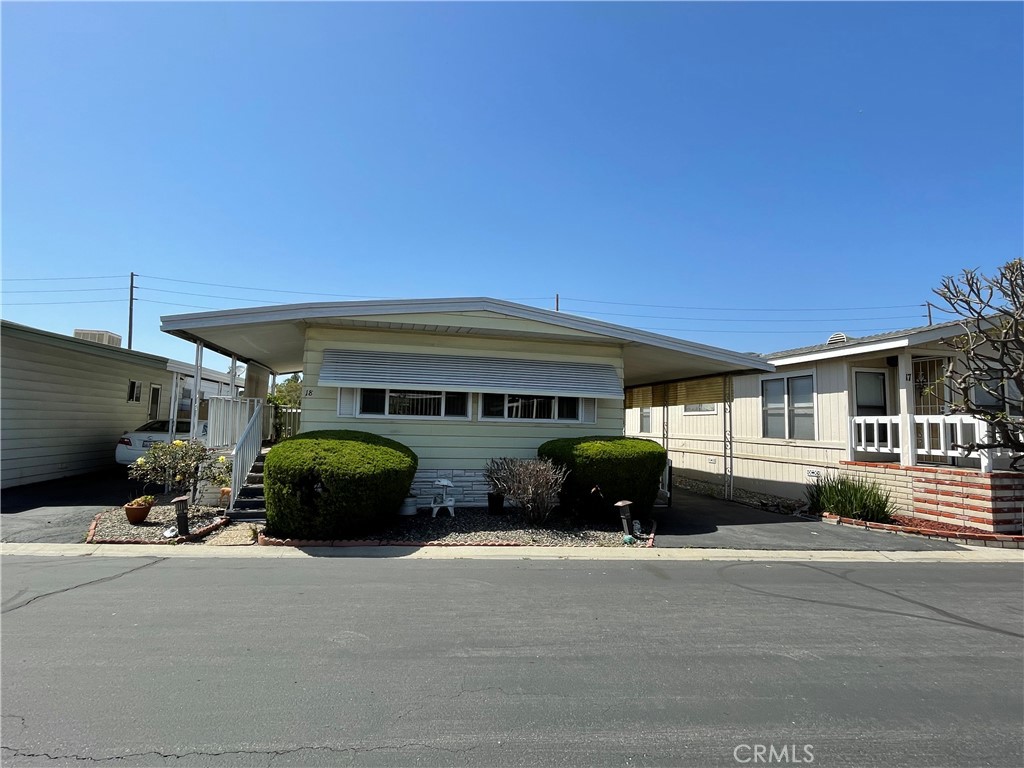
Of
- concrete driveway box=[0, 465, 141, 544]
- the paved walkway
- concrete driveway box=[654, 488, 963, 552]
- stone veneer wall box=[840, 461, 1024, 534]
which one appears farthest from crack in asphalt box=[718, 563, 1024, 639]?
concrete driveway box=[0, 465, 141, 544]

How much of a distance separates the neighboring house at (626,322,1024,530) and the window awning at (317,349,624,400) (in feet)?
13.6

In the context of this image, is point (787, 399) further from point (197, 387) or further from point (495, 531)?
point (197, 387)

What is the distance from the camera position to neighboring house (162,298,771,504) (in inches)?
356

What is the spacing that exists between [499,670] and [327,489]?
4.32 m

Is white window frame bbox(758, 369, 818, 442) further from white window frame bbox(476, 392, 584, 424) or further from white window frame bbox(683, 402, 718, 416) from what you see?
white window frame bbox(476, 392, 584, 424)

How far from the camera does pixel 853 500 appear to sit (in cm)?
954

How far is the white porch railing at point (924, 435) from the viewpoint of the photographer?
912cm

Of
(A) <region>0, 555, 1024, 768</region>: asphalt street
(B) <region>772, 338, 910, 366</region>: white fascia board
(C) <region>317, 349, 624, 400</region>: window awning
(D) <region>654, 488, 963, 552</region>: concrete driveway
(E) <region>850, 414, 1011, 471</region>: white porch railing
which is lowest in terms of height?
(D) <region>654, 488, 963, 552</region>: concrete driveway

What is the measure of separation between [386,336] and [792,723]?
27.0ft

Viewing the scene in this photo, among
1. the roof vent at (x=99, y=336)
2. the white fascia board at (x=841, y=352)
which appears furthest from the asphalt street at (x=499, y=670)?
the roof vent at (x=99, y=336)

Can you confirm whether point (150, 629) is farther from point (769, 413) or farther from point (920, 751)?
point (769, 413)

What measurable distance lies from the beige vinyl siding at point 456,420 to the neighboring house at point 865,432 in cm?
413

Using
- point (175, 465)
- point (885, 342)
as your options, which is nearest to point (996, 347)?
point (885, 342)

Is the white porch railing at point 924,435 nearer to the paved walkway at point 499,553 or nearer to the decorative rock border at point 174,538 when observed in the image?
the paved walkway at point 499,553
